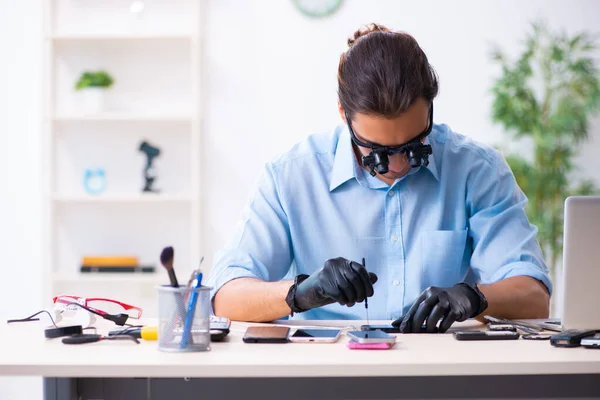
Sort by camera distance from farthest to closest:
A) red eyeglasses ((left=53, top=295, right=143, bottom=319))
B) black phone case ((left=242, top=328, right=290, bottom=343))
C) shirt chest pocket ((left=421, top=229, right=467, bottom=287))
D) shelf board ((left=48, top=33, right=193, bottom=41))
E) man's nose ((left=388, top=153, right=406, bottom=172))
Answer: shelf board ((left=48, top=33, right=193, bottom=41)) → shirt chest pocket ((left=421, top=229, right=467, bottom=287)) → man's nose ((left=388, top=153, right=406, bottom=172)) → red eyeglasses ((left=53, top=295, right=143, bottom=319)) → black phone case ((left=242, top=328, right=290, bottom=343))

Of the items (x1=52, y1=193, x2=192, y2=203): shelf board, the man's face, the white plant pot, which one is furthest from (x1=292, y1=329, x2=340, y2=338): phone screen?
the white plant pot

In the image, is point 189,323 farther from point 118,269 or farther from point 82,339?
point 118,269

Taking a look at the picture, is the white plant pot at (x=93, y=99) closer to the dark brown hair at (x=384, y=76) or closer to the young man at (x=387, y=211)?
the young man at (x=387, y=211)

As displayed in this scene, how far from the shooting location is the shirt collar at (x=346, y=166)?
1961mm

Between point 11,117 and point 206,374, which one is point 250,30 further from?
point 206,374

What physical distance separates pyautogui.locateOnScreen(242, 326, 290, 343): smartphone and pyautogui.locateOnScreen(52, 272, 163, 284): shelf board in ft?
8.05

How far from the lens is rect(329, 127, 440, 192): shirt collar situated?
6.43 feet

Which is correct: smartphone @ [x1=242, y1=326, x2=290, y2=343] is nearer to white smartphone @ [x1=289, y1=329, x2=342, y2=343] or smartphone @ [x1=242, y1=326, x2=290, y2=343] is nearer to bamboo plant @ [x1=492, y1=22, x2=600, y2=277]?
white smartphone @ [x1=289, y1=329, x2=342, y2=343]

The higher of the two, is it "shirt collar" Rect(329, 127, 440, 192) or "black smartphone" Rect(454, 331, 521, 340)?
"shirt collar" Rect(329, 127, 440, 192)

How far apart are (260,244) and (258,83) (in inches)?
88.8

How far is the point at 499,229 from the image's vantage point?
192cm

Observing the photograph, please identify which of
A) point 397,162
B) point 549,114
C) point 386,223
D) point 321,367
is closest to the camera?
point 321,367

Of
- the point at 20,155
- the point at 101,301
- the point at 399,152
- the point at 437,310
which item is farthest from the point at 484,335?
the point at 20,155

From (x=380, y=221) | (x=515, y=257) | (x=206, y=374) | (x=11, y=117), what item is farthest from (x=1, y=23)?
(x=206, y=374)
